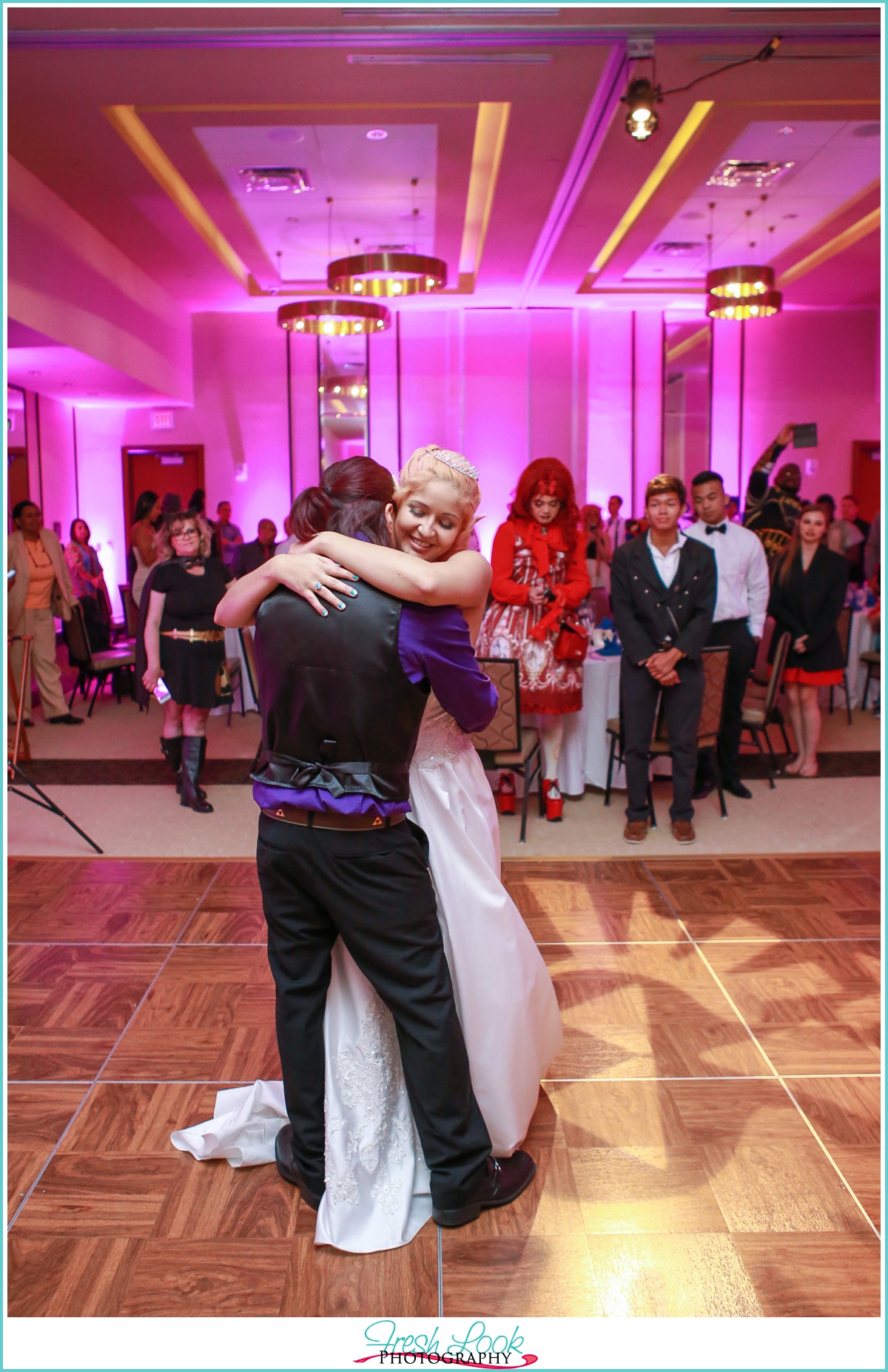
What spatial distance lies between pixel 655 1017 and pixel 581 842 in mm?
1689

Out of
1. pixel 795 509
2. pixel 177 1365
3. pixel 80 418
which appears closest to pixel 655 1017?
pixel 177 1365

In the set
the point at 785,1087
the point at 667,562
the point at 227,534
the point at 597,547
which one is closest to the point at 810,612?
the point at 667,562

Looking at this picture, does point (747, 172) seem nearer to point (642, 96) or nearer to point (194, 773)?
point (642, 96)

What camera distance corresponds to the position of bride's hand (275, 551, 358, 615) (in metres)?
1.77

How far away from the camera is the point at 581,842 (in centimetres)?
475

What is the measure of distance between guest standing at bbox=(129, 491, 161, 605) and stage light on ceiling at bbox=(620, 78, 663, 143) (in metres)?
4.90

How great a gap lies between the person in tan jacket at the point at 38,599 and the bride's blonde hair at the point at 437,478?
6026mm

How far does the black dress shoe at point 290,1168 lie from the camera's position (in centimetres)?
221

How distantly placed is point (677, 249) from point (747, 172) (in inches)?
94.8

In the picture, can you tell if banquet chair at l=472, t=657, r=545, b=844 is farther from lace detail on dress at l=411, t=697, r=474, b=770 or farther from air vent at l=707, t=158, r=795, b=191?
air vent at l=707, t=158, r=795, b=191

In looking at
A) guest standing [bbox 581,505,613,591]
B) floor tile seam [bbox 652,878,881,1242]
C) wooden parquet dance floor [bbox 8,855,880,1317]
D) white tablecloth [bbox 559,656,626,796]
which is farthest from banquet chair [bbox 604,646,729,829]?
guest standing [bbox 581,505,613,591]

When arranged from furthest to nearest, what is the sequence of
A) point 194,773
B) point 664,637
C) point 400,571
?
point 194,773 < point 664,637 < point 400,571

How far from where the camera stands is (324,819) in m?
1.92

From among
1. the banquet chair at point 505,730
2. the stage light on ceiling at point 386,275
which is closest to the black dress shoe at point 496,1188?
the banquet chair at point 505,730
